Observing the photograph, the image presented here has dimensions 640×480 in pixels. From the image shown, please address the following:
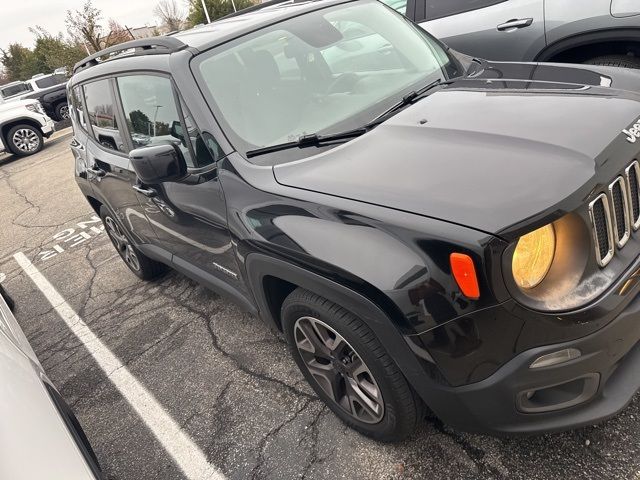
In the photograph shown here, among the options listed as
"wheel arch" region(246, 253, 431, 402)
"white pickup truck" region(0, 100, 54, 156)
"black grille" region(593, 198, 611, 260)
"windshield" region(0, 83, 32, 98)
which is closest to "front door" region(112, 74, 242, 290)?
"wheel arch" region(246, 253, 431, 402)

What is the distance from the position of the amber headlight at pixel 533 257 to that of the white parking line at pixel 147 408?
5.36ft

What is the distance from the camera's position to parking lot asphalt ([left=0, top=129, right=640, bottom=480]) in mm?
1946

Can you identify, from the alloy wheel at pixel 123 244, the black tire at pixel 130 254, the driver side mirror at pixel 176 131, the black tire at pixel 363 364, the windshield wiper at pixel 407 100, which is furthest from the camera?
the alloy wheel at pixel 123 244

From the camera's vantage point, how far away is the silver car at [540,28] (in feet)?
11.0

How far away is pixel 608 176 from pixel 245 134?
1483 millimetres

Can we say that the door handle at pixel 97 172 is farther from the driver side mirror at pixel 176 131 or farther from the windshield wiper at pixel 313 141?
the windshield wiper at pixel 313 141

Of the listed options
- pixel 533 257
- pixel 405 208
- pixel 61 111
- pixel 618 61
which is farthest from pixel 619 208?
pixel 61 111

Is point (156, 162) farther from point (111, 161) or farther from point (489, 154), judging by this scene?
point (489, 154)

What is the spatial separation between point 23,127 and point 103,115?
1142cm

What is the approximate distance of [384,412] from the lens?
1961 mm

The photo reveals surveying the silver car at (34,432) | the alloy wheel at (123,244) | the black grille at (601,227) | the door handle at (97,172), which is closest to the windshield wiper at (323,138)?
the black grille at (601,227)

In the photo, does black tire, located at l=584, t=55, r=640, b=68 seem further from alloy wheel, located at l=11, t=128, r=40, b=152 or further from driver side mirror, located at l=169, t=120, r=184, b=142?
alloy wheel, located at l=11, t=128, r=40, b=152

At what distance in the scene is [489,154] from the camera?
67.0 inches

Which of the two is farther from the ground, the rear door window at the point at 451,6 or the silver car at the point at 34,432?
the rear door window at the point at 451,6
